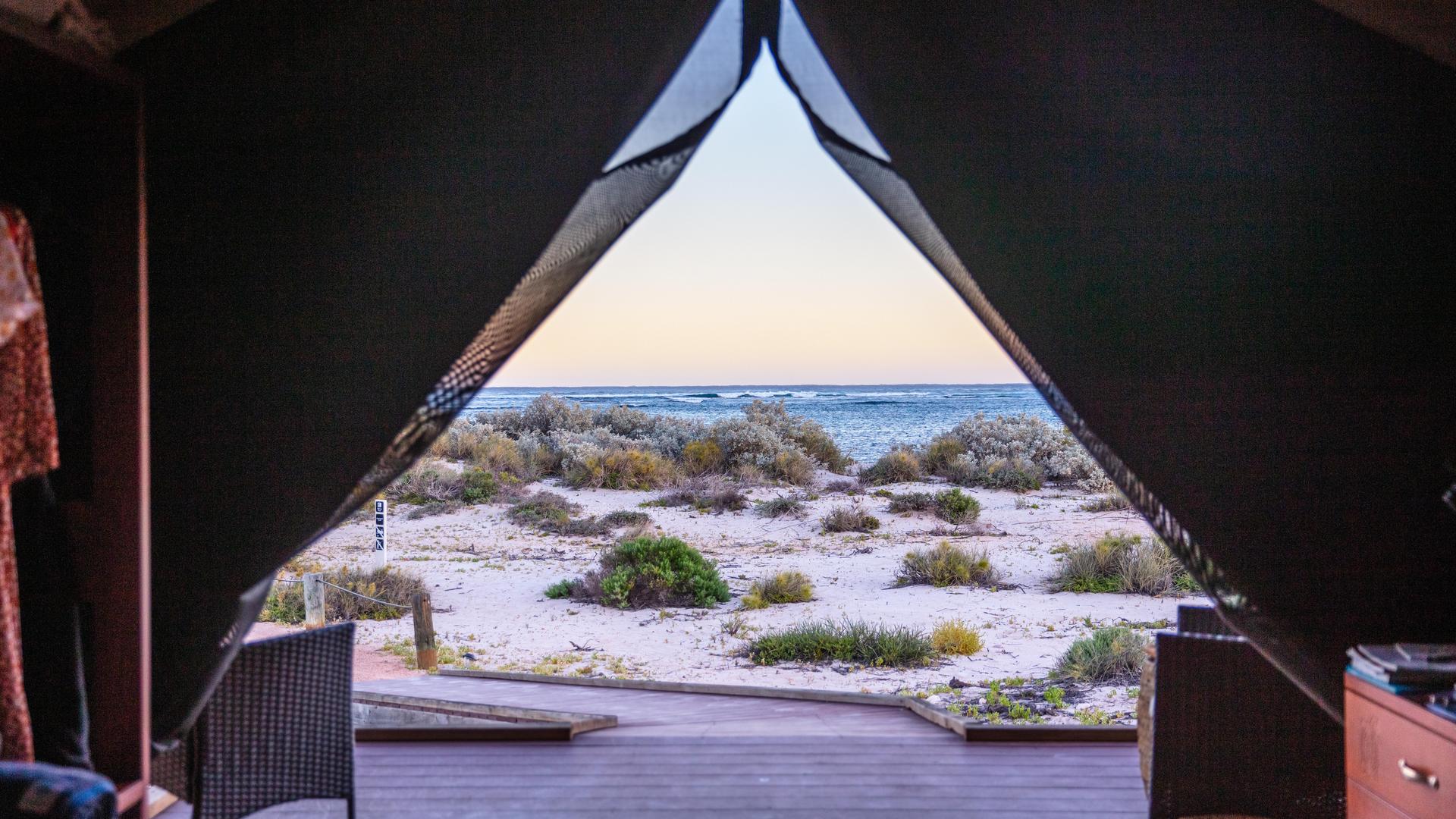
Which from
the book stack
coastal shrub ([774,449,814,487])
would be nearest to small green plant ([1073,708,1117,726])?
the book stack

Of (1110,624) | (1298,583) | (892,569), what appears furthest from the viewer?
(892,569)

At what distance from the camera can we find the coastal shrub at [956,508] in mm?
10523

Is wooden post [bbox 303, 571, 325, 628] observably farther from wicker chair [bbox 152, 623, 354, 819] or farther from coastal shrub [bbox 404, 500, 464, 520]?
coastal shrub [bbox 404, 500, 464, 520]

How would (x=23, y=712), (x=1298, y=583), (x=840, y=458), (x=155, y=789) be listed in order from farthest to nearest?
(x=840, y=458)
(x=155, y=789)
(x=1298, y=583)
(x=23, y=712)

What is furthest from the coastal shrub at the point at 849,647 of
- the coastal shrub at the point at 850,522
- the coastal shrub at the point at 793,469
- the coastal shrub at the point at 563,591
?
the coastal shrub at the point at 793,469

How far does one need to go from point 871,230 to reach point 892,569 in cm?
799

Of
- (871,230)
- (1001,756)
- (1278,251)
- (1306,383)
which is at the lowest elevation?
(1001,756)

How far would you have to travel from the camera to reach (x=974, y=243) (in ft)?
6.01

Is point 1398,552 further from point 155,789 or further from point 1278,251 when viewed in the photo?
point 155,789

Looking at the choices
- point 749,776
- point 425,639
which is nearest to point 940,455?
point 425,639

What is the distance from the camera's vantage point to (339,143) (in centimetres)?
183

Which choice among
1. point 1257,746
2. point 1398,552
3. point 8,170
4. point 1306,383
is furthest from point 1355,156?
point 8,170

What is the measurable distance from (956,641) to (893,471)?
300 inches

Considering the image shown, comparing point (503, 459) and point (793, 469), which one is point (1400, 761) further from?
point (503, 459)
